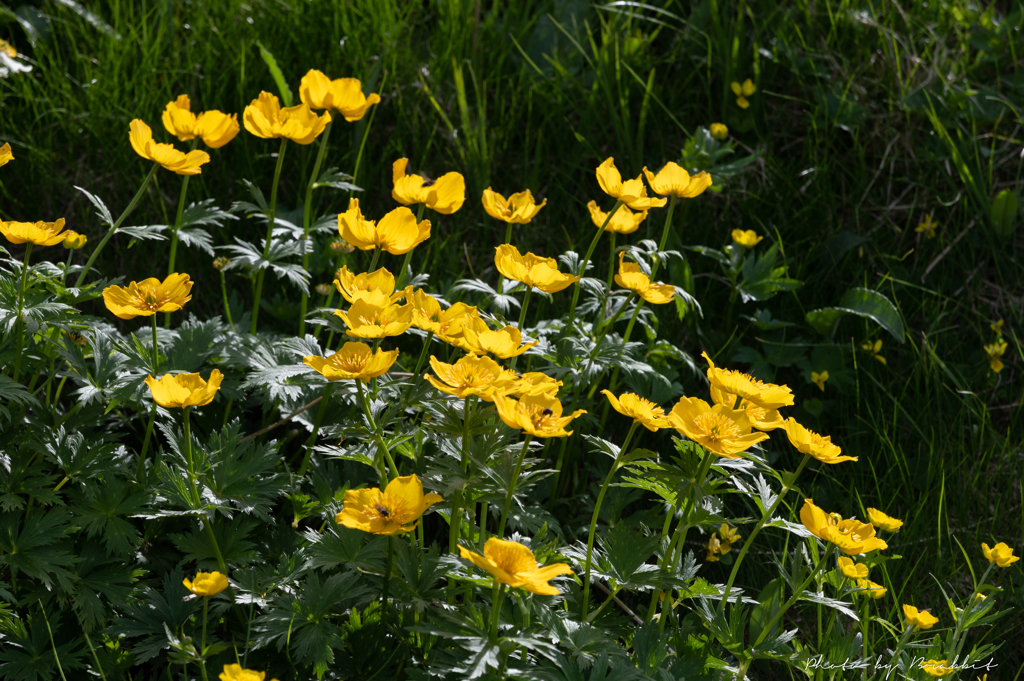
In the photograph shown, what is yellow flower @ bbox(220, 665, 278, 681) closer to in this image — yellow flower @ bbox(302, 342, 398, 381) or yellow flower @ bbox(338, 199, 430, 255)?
yellow flower @ bbox(302, 342, 398, 381)

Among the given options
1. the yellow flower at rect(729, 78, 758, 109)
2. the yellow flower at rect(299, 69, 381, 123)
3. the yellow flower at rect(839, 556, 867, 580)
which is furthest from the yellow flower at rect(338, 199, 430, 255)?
the yellow flower at rect(729, 78, 758, 109)

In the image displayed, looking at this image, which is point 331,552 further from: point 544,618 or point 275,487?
point 544,618

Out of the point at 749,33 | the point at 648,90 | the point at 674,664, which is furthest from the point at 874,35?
the point at 674,664

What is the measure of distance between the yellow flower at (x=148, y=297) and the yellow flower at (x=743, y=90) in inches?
83.0

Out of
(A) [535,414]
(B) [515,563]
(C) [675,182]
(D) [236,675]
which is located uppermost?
(C) [675,182]

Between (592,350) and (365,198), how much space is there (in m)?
1.13

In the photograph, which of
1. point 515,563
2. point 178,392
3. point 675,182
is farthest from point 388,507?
point 675,182

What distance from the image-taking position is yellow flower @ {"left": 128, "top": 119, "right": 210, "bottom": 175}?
171 centimetres

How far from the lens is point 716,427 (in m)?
1.25

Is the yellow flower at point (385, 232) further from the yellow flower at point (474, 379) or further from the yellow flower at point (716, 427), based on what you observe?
the yellow flower at point (716, 427)

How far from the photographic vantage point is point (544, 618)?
126 centimetres

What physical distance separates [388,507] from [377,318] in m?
0.31

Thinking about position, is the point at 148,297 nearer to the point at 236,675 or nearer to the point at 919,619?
the point at 236,675

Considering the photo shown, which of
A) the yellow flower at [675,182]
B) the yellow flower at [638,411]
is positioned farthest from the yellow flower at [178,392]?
the yellow flower at [675,182]
